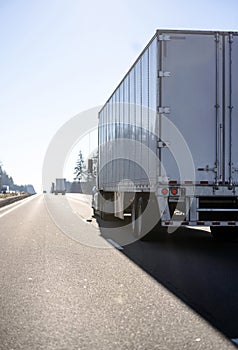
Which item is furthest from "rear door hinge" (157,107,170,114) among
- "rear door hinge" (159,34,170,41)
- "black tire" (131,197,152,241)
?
"black tire" (131,197,152,241)

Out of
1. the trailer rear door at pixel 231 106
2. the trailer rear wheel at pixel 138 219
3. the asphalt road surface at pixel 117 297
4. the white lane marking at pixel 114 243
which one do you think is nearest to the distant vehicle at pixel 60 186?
the trailer rear wheel at pixel 138 219

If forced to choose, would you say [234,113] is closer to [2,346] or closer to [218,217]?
[218,217]

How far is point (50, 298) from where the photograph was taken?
7.38 m

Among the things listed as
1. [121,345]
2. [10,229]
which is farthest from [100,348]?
[10,229]

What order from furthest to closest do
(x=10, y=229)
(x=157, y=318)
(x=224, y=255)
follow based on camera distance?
(x=10, y=229)
(x=224, y=255)
(x=157, y=318)

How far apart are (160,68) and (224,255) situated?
4356mm

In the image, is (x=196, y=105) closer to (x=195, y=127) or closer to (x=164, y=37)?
(x=195, y=127)

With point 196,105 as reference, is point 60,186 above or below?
below

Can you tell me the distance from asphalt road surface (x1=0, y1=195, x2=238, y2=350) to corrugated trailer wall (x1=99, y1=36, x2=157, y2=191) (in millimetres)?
2452

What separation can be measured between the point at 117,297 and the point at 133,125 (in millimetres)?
8624

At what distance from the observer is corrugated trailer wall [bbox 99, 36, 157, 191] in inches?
508

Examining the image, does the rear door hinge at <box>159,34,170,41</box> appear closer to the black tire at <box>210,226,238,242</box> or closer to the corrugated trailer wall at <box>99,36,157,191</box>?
the corrugated trailer wall at <box>99,36,157,191</box>

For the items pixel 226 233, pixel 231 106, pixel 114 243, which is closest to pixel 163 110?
pixel 231 106

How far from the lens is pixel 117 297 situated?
7.47m
